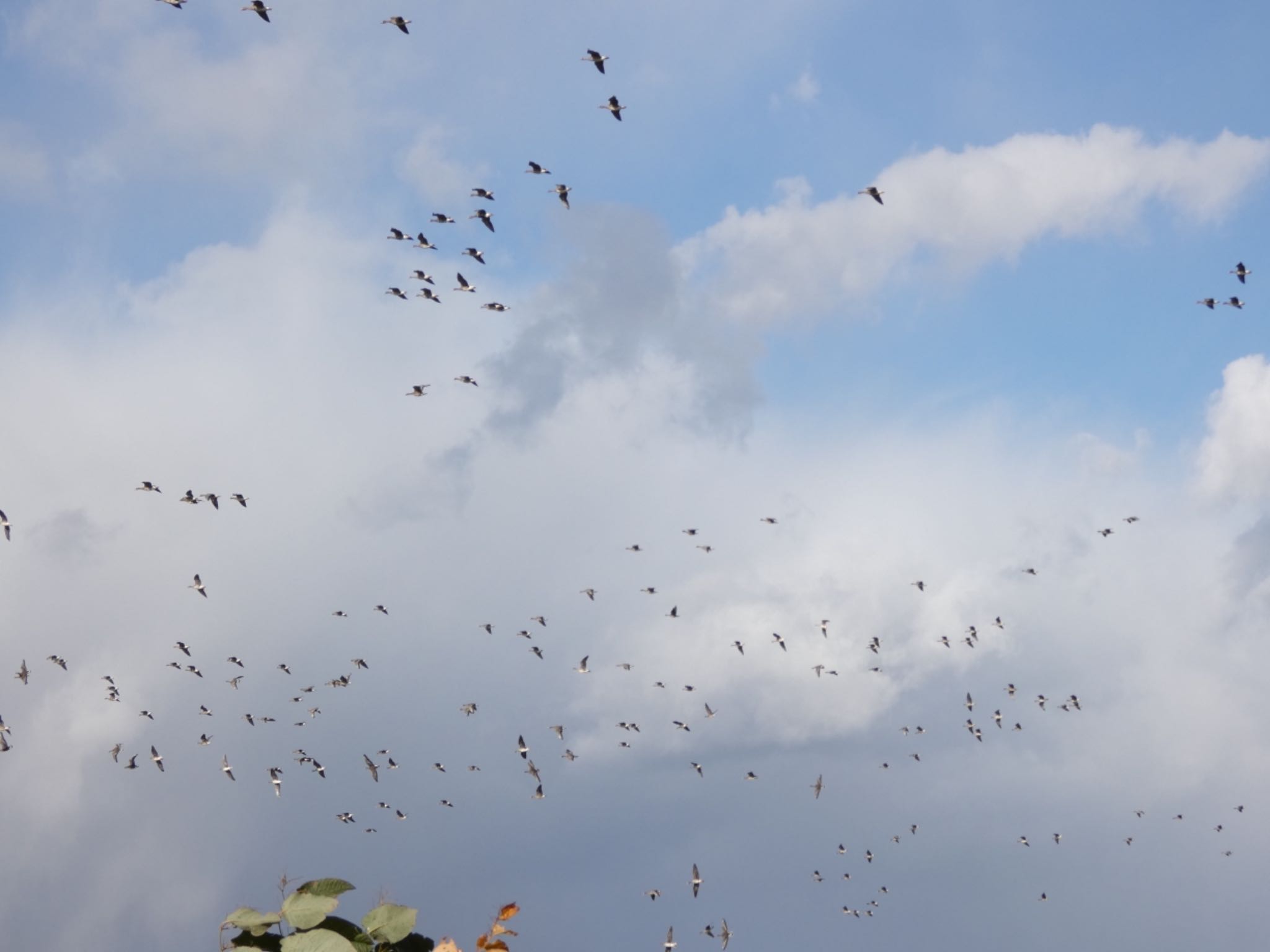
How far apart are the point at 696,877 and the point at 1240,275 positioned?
51.8 metres

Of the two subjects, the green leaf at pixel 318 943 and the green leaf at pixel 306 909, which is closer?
the green leaf at pixel 318 943

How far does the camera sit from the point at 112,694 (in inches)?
3693

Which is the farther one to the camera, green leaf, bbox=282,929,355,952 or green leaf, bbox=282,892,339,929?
green leaf, bbox=282,892,339,929

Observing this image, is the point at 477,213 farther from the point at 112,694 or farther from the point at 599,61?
the point at 112,694

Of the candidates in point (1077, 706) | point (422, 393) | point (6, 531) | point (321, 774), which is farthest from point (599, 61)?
point (1077, 706)

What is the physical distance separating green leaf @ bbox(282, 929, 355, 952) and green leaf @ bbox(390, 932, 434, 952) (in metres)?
0.80

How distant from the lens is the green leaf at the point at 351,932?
30.0 ft

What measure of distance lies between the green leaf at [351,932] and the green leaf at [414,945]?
0.82ft

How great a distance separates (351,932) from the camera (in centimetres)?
930

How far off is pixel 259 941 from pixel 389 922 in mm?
982

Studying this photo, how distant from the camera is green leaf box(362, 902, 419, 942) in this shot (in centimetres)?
927

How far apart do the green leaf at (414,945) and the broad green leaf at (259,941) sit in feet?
2.95

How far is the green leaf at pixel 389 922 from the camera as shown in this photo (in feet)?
30.4

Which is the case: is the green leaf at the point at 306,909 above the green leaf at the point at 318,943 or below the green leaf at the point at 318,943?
above
